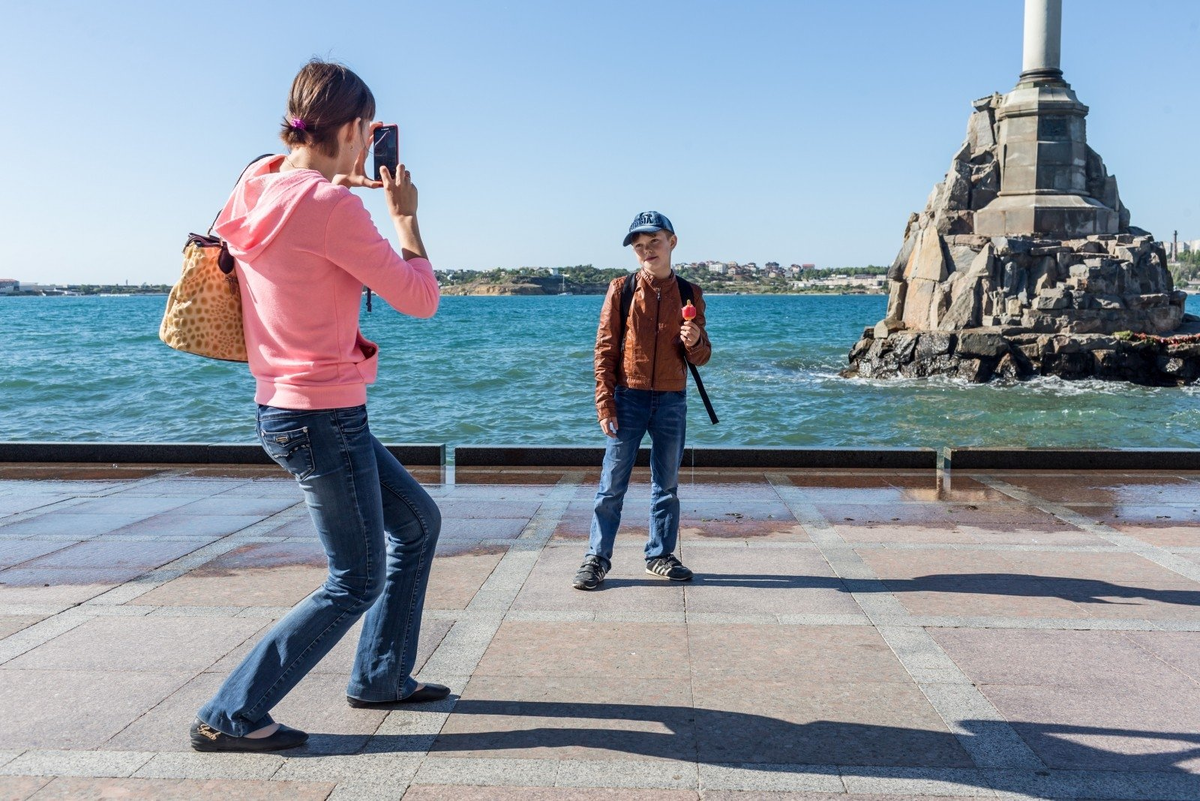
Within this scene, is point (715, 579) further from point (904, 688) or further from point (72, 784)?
point (72, 784)

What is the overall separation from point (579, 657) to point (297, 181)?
214cm

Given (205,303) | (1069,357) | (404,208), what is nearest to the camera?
(205,303)

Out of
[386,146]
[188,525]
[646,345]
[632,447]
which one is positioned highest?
[386,146]

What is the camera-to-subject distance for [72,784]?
3.01m

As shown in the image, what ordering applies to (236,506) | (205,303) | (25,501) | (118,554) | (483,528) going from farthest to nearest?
(25,501) < (236,506) < (483,528) < (118,554) < (205,303)

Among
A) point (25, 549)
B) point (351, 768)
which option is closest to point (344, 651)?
point (351, 768)

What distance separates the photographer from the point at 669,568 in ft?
17.4

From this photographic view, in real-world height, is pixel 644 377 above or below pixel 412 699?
above

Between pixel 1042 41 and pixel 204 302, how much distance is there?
29094 mm

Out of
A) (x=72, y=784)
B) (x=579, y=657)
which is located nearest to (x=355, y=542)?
(x=72, y=784)

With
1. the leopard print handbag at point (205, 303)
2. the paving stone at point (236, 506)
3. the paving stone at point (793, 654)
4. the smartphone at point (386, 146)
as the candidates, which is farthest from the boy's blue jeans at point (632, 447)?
the paving stone at point (236, 506)

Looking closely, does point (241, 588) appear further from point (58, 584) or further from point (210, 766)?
point (210, 766)

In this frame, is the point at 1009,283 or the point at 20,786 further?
the point at 1009,283

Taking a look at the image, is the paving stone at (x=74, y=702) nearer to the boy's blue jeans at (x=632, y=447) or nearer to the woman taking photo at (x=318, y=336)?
the woman taking photo at (x=318, y=336)
